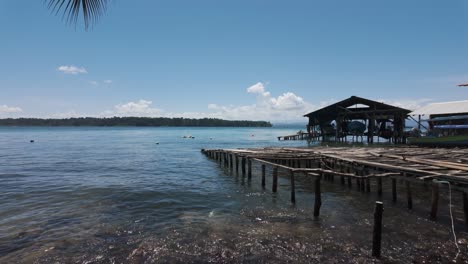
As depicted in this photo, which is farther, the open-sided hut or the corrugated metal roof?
the open-sided hut

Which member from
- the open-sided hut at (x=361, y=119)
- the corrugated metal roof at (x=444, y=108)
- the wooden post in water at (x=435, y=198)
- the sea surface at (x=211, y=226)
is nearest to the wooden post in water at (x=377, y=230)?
the sea surface at (x=211, y=226)

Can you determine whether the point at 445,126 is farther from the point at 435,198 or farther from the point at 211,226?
the point at 211,226

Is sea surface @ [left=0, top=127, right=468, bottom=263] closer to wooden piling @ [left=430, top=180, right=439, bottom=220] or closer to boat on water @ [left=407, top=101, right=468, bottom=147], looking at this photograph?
wooden piling @ [left=430, top=180, right=439, bottom=220]

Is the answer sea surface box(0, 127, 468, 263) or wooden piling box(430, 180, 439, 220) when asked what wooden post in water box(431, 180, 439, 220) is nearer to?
wooden piling box(430, 180, 439, 220)

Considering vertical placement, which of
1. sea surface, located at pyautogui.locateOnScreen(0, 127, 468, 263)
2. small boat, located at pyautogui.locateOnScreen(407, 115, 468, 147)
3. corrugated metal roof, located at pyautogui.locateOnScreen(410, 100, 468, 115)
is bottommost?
sea surface, located at pyautogui.locateOnScreen(0, 127, 468, 263)

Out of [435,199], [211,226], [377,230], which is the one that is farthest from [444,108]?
[211,226]

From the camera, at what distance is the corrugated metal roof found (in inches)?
1155

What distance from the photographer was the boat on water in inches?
1120

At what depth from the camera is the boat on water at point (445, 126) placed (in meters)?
28.5

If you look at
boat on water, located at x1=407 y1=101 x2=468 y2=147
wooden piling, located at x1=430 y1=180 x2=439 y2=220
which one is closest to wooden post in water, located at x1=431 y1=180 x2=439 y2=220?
wooden piling, located at x1=430 y1=180 x2=439 y2=220

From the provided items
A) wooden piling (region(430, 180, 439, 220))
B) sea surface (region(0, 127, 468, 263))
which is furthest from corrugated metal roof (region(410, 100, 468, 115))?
wooden piling (region(430, 180, 439, 220))

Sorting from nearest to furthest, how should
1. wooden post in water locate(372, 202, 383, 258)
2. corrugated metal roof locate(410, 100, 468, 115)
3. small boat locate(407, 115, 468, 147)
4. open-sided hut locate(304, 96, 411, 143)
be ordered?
1. wooden post in water locate(372, 202, 383, 258)
2. small boat locate(407, 115, 468, 147)
3. corrugated metal roof locate(410, 100, 468, 115)
4. open-sided hut locate(304, 96, 411, 143)

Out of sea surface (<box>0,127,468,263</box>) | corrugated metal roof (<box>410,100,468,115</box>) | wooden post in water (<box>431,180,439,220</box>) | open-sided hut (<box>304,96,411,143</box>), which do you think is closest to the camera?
sea surface (<box>0,127,468,263</box>)

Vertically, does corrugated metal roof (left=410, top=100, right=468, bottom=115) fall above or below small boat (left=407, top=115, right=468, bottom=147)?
above
